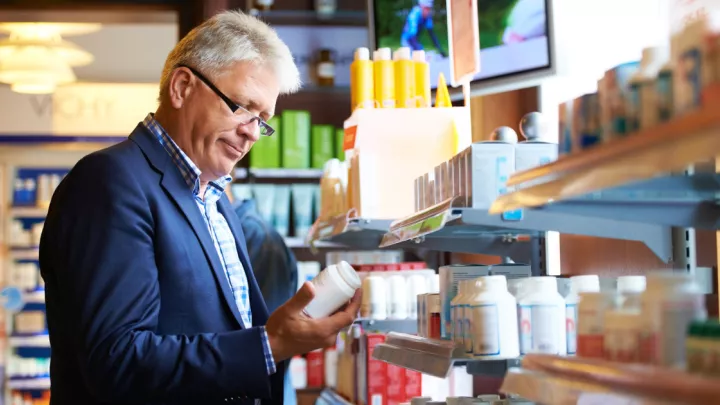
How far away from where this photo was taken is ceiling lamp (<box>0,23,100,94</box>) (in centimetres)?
900

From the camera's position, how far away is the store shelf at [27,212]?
10.5m

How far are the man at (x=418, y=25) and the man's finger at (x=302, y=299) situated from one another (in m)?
2.12

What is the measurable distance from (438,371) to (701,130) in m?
1.13

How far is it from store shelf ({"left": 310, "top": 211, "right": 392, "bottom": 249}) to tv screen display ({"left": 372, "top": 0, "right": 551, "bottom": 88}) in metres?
0.71

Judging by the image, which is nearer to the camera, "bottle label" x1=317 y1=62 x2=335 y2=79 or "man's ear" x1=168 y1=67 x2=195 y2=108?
"man's ear" x1=168 y1=67 x2=195 y2=108

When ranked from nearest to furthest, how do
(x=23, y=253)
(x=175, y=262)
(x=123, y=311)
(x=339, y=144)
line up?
(x=123, y=311) < (x=175, y=262) < (x=339, y=144) < (x=23, y=253)

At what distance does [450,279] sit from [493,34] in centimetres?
154

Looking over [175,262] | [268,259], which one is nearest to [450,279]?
[175,262]

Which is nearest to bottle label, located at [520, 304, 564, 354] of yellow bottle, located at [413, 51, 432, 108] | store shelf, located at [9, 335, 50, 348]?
yellow bottle, located at [413, 51, 432, 108]

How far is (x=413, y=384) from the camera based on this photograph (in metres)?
3.65

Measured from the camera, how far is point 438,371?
2.10 meters

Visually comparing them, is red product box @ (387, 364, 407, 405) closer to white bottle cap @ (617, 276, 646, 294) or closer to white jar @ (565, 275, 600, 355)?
white jar @ (565, 275, 600, 355)

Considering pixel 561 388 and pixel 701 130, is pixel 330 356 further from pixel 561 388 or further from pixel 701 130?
pixel 701 130

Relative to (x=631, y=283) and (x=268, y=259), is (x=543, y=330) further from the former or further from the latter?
(x=268, y=259)
